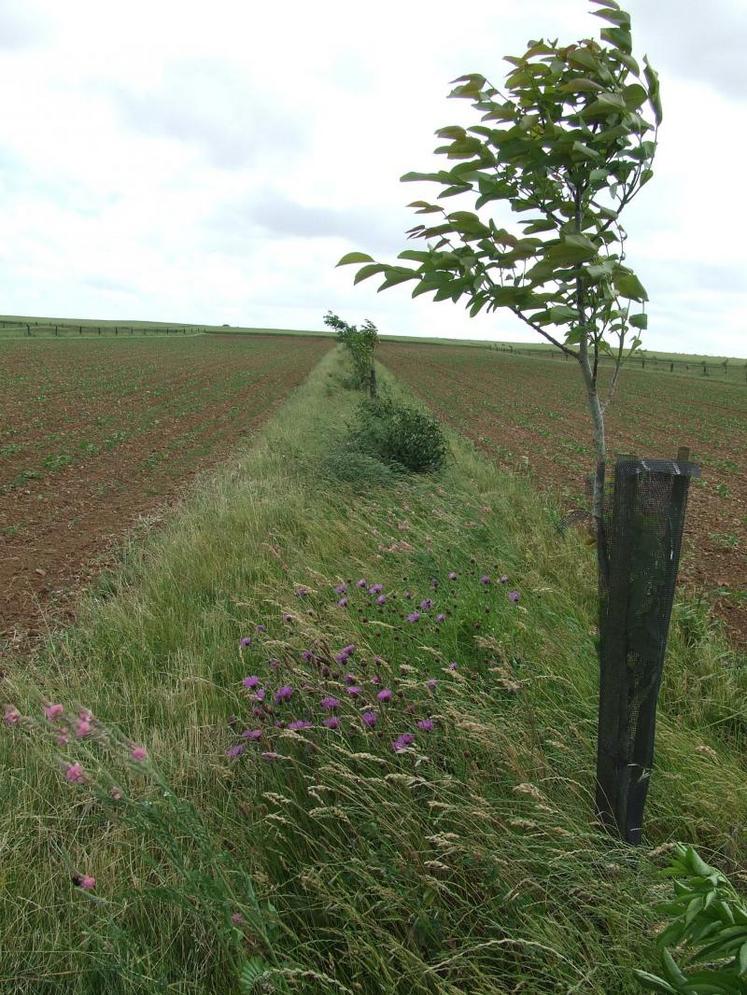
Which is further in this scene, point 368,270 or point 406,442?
point 406,442

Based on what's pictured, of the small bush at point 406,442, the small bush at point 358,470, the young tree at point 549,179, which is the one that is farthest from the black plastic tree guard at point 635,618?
the small bush at point 406,442

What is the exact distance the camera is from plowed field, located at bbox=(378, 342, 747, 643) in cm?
751

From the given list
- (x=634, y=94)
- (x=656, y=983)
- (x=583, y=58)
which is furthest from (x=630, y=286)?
(x=656, y=983)

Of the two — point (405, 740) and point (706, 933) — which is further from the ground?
point (706, 933)

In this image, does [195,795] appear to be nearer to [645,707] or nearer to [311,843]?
[311,843]

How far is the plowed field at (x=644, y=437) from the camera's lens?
7.51 metres

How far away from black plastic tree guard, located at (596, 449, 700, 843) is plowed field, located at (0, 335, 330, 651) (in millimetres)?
3992

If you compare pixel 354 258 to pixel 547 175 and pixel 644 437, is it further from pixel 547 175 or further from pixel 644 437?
pixel 644 437

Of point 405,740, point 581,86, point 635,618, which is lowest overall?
point 405,740

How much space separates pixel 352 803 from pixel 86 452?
41.5 ft

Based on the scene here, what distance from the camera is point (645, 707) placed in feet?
6.56

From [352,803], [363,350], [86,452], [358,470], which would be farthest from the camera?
[363,350]

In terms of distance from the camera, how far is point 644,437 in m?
18.8

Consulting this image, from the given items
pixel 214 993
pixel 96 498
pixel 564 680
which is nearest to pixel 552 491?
pixel 96 498
